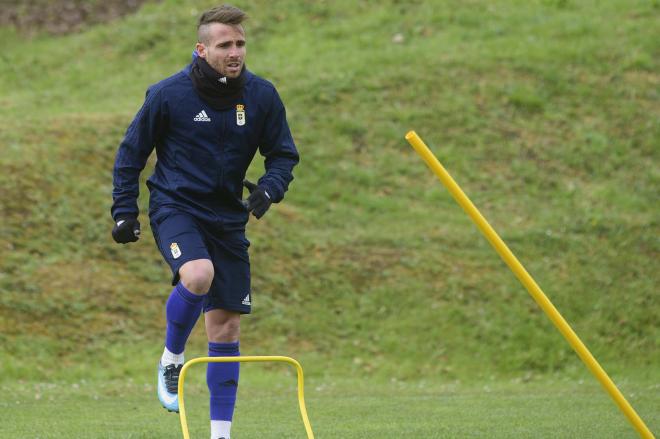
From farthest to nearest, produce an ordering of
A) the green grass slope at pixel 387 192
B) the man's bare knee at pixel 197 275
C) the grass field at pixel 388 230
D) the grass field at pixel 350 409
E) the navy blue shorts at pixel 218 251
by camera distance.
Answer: the green grass slope at pixel 387 192 → the grass field at pixel 388 230 → the grass field at pixel 350 409 → the navy blue shorts at pixel 218 251 → the man's bare knee at pixel 197 275

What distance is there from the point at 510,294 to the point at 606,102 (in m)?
6.11

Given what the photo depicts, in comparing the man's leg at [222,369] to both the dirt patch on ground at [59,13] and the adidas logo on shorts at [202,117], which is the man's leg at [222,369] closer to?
the adidas logo on shorts at [202,117]

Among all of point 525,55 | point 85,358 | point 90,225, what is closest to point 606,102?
point 525,55

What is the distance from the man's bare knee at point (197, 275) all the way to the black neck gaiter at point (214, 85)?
92 centimetres

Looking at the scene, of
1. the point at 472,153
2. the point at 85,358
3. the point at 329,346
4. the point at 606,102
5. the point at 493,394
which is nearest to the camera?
the point at 493,394

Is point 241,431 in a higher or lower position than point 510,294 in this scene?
higher

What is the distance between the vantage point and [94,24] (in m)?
24.3

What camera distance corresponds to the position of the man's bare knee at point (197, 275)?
20.8ft

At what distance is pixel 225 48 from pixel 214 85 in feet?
0.72

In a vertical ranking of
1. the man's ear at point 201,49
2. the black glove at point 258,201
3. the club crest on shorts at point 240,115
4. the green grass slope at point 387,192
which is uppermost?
the man's ear at point 201,49

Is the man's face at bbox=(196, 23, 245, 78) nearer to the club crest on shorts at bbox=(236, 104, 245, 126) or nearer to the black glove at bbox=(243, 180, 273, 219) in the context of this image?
the club crest on shorts at bbox=(236, 104, 245, 126)

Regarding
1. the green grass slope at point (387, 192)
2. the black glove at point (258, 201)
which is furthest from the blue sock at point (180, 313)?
the green grass slope at point (387, 192)

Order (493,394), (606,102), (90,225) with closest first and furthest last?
(493,394)
(90,225)
(606,102)

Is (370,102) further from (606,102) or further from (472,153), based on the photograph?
(606,102)
